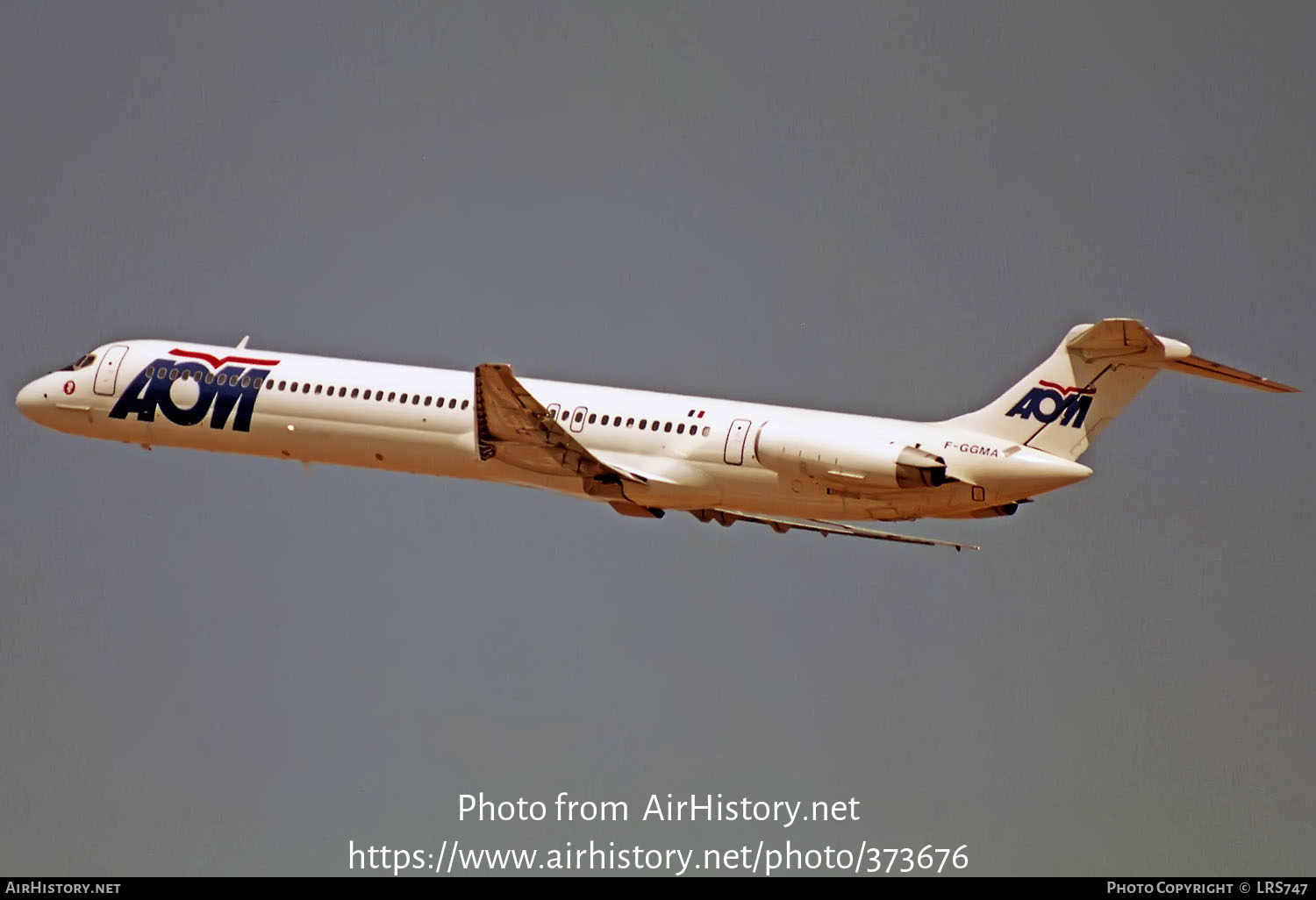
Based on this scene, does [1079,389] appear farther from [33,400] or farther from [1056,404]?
[33,400]

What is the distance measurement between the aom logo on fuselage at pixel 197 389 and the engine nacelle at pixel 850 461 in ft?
38.0

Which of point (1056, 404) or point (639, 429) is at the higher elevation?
point (639, 429)

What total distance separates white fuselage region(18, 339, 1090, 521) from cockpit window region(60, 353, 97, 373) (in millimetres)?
131

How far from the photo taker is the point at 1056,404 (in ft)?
132

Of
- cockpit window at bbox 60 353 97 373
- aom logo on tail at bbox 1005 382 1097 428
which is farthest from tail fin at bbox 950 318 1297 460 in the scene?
cockpit window at bbox 60 353 97 373

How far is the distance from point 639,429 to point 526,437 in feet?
7.22

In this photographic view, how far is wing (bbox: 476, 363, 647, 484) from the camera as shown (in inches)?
1609

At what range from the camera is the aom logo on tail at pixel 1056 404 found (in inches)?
1576

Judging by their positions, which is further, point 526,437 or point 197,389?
point 197,389

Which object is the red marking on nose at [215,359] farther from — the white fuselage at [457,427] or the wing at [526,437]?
the wing at [526,437]

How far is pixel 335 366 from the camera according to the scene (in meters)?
45.3

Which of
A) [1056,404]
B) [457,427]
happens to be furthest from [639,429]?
[1056,404]
